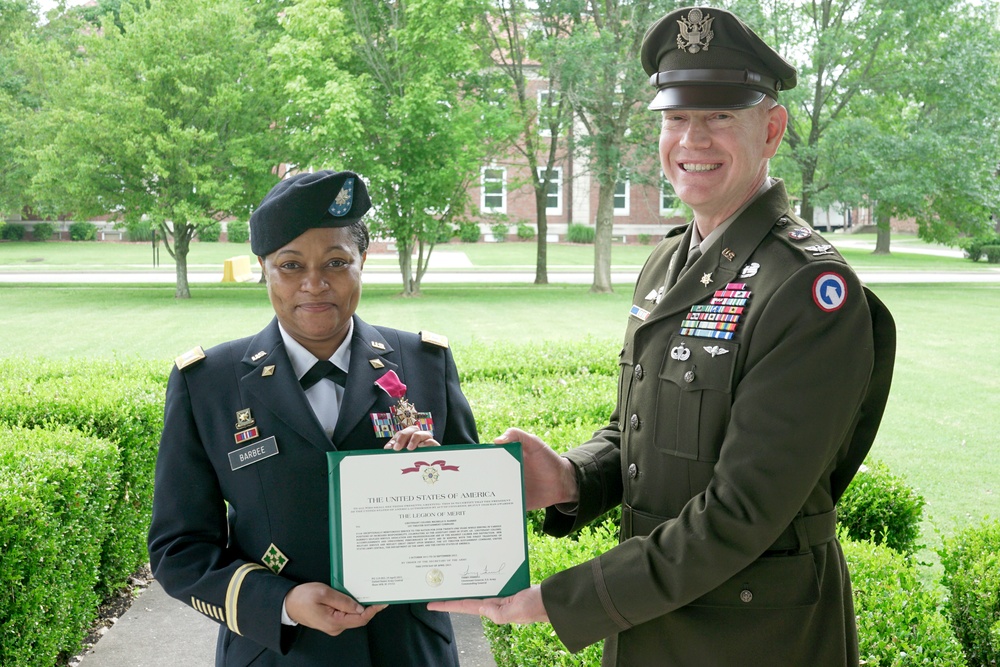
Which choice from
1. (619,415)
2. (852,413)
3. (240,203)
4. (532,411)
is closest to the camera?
(852,413)

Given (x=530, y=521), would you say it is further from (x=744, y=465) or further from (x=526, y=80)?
(x=526, y=80)

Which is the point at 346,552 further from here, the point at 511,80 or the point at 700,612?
the point at 511,80

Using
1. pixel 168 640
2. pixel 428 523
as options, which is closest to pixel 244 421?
pixel 428 523

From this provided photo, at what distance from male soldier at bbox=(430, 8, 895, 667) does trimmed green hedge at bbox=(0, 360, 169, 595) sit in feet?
12.5

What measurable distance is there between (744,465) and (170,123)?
23190mm

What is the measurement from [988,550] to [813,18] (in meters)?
28.7

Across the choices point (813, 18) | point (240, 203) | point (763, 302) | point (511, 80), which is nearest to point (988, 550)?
point (763, 302)

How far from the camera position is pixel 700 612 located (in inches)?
80.4

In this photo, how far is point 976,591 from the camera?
134 inches

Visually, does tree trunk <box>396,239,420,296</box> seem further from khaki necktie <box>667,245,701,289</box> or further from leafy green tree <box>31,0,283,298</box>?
khaki necktie <box>667,245,701,289</box>

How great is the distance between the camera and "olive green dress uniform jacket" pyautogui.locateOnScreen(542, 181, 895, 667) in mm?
1810

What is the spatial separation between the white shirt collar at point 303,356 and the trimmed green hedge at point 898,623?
1.81 meters

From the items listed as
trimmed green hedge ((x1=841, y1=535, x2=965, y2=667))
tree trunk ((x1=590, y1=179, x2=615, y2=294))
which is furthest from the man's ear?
Result: tree trunk ((x1=590, y1=179, x2=615, y2=294))

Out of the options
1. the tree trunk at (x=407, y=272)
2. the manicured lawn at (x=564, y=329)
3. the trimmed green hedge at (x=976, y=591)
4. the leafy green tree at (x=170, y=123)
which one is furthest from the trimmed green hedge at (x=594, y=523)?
the leafy green tree at (x=170, y=123)
